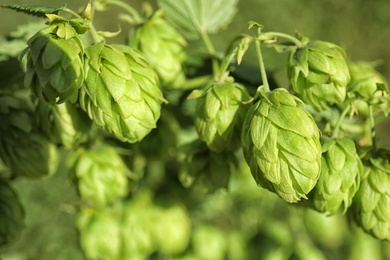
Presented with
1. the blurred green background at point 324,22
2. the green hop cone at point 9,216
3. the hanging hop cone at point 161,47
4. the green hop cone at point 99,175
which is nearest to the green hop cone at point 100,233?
the green hop cone at point 99,175

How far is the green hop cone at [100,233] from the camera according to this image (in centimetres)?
188

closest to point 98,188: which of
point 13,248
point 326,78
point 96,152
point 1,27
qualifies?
point 96,152

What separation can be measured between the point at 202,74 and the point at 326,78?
1.88 ft

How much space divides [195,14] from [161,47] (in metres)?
0.30

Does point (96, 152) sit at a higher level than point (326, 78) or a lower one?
lower

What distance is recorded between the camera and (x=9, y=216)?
1521mm

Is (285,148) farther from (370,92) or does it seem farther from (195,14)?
(195,14)

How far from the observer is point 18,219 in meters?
1.54

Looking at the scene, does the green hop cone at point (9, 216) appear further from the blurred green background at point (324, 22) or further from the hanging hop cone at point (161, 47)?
the blurred green background at point (324, 22)

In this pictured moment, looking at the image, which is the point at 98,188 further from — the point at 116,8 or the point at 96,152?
the point at 116,8

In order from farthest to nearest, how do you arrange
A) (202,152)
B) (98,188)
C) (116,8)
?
(116,8) < (98,188) < (202,152)

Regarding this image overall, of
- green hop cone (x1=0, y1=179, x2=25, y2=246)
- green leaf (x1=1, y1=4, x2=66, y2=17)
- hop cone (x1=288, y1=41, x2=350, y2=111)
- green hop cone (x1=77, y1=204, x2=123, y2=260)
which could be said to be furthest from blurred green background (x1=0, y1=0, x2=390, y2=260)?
hop cone (x1=288, y1=41, x2=350, y2=111)

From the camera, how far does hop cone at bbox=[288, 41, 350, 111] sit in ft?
4.02

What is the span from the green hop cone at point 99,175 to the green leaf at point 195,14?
430 mm
